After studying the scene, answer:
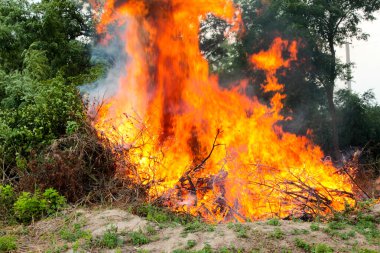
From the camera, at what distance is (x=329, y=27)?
18.7 meters

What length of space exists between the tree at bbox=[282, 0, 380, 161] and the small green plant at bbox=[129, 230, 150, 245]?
12805mm

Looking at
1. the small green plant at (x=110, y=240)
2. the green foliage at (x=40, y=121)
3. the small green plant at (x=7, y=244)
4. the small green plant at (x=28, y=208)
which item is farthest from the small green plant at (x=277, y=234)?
the green foliage at (x=40, y=121)

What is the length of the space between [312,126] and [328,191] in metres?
10.2

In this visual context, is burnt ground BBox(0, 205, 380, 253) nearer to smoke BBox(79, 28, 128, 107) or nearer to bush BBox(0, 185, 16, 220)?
bush BBox(0, 185, 16, 220)

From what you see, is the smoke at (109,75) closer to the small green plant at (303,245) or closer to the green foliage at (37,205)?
the green foliage at (37,205)

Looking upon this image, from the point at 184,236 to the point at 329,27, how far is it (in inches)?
598

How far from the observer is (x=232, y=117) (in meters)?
11.4

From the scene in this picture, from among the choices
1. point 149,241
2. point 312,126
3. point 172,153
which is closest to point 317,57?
point 312,126

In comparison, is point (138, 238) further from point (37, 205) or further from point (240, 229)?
point (37, 205)

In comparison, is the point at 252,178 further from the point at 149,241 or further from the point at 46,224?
the point at 46,224

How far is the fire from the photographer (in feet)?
28.0

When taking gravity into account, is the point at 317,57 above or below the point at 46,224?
above

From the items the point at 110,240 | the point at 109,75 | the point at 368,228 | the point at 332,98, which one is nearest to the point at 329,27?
the point at 332,98

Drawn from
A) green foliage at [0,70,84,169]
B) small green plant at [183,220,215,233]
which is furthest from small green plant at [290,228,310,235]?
green foliage at [0,70,84,169]
